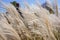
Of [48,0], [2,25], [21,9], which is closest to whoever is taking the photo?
[2,25]

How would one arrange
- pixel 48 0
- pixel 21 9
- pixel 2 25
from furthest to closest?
pixel 48 0 → pixel 21 9 → pixel 2 25

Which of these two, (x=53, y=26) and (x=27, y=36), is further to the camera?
(x=53, y=26)

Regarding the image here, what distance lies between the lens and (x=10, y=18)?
3.21 meters

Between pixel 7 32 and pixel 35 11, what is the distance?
512 millimetres

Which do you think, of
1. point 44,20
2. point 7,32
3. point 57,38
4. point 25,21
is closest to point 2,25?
point 7,32

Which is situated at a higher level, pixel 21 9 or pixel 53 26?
pixel 21 9

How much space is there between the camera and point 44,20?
3.21 metres

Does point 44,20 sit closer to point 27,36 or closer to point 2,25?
point 27,36

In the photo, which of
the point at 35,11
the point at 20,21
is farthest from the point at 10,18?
the point at 35,11

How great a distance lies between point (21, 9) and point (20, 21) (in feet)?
0.80

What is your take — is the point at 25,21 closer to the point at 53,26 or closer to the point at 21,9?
the point at 21,9

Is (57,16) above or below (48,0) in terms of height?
below

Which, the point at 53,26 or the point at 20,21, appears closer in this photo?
the point at 20,21

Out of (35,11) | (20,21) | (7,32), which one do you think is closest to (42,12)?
(35,11)
